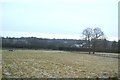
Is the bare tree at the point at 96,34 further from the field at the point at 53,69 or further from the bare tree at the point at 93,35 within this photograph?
the field at the point at 53,69

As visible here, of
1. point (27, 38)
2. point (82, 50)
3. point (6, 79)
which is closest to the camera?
point (6, 79)

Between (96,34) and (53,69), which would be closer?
(53,69)

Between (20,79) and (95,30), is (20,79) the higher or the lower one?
the lower one

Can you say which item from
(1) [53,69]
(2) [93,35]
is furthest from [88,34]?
(1) [53,69]

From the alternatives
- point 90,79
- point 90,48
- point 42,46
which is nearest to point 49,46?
point 42,46

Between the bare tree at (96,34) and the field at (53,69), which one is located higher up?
the bare tree at (96,34)

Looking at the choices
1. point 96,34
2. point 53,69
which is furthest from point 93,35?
point 53,69

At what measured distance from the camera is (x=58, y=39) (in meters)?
131

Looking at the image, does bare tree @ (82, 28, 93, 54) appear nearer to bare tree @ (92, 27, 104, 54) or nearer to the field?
bare tree @ (92, 27, 104, 54)

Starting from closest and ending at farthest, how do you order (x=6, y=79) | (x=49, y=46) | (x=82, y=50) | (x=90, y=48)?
(x=6, y=79) → (x=90, y=48) → (x=82, y=50) → (x=49, y=46)

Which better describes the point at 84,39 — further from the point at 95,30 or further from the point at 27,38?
the point at 27,38

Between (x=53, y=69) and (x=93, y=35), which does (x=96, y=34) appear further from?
(x=53, y=69)

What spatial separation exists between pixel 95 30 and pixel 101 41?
4.02 meters

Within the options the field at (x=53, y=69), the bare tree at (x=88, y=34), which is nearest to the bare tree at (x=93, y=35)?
the bare tree at (x=88, y=34)
